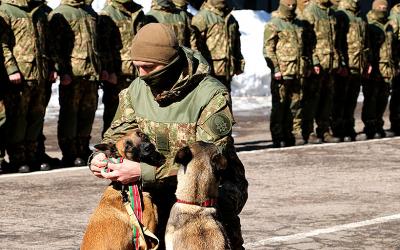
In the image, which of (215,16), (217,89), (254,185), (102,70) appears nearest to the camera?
(217,89)

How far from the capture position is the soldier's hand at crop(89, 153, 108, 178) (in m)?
5.66

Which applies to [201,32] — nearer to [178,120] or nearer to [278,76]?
[278,76]

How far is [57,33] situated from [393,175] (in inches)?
147

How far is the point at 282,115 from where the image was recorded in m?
16.0

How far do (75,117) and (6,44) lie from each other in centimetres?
147

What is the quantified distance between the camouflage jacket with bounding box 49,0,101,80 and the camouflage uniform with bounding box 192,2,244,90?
6.99 ft

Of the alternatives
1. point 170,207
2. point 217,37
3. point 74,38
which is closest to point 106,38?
point 74,38

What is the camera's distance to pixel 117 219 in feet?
19.0

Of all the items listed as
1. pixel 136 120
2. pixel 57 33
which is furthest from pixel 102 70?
pixel 136 120

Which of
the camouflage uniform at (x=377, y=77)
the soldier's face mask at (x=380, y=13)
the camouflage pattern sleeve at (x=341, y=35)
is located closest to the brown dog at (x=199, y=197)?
the camouflage pattern sleeve at (x=341, y=35)

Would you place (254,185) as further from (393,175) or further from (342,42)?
(342,42)

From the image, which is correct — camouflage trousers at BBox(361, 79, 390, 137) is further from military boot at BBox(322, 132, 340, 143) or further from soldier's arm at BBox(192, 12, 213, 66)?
soldier's arm at BBox(192, 12, 213, 66)

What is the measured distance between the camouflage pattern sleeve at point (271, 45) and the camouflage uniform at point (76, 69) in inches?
114

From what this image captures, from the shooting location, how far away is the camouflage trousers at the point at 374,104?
17.8 m
